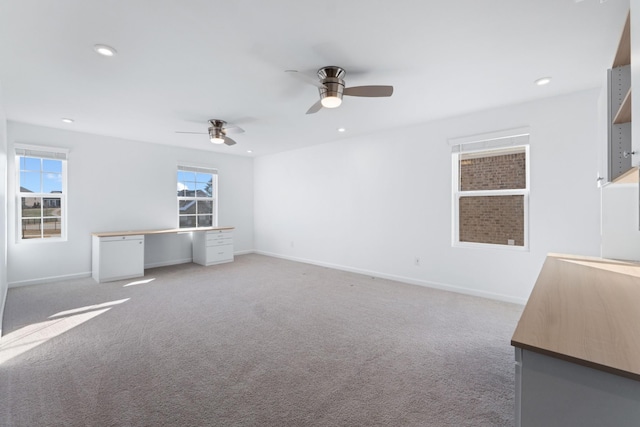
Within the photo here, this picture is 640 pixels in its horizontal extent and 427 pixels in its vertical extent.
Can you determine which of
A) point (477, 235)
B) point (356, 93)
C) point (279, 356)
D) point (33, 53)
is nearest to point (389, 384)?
point (279, 356)

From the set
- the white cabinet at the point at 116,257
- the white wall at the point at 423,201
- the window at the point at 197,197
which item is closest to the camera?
the white wall at the point at 423,201

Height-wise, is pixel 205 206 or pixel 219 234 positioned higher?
pixel 205 206

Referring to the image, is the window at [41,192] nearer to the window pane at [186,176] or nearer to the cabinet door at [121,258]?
the cabinet door at [121,258]

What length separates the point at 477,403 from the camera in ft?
5.95

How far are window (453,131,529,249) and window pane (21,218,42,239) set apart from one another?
6.53 metres

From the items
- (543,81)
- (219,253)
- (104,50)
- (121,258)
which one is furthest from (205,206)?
(543,81)

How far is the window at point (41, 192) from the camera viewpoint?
4492 mm

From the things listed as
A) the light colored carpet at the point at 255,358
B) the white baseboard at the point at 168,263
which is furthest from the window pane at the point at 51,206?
the white baseboard at the point at 168,263

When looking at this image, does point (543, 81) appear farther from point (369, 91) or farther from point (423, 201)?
point (423, 201)

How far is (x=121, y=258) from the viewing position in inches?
189

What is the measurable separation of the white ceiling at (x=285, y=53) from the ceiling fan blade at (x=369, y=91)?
0.58 feet

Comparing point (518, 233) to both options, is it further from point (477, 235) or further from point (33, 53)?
point (33, 53)

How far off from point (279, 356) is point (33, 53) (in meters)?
3.26

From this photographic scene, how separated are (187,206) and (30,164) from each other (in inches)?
100
